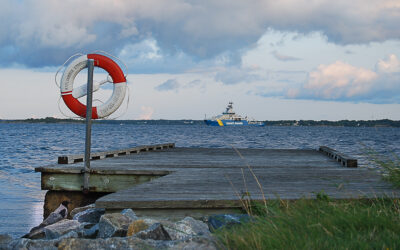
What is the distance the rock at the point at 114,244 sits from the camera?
261 centimetres

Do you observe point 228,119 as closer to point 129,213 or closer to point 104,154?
point 104,154

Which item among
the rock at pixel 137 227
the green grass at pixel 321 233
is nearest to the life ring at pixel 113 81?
the rock at pixel 137 227

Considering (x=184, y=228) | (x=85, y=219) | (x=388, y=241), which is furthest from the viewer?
(x=85, y=219)

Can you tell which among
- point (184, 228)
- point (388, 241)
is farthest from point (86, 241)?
point (388, 241)

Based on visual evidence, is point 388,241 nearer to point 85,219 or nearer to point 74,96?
point 85,219

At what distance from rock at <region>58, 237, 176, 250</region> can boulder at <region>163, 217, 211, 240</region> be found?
0.41 metres

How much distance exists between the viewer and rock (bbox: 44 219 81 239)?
361cm

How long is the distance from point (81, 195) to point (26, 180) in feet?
26.2

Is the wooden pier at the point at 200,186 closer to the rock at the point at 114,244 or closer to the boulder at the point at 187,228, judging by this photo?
the boulder at the point at 187,228

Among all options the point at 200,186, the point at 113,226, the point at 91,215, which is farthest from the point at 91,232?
the point at 200,186

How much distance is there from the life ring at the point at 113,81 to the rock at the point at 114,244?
3582 millimetres

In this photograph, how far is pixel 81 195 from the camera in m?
6.14

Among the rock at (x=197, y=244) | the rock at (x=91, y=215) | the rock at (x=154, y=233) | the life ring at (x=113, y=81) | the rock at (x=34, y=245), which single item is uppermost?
the life ring at (x=113, y=81)

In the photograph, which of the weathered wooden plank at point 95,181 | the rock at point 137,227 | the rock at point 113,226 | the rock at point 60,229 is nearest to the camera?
the rock at point 137,227
